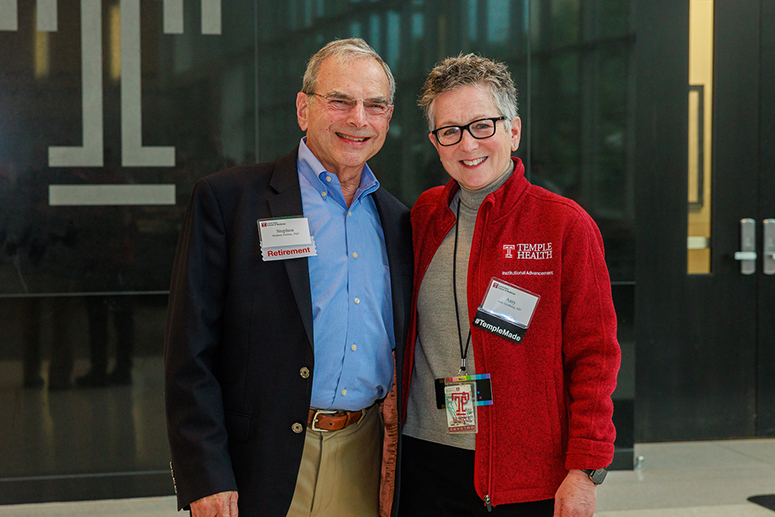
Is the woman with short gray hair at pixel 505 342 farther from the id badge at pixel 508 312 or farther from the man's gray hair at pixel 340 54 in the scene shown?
the man's gray hair at pixel 340 54

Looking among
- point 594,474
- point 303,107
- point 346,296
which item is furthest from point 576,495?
point 303,107

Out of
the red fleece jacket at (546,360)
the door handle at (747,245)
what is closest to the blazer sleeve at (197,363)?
the red fleece jacket at (546,360)

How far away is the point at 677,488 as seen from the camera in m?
3.51

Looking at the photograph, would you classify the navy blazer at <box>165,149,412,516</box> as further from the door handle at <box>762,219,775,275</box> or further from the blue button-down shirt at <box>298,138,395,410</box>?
the door handle at <box>762,219,775,275</box>

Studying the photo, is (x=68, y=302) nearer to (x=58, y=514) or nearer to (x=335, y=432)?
(x=58, y=514)

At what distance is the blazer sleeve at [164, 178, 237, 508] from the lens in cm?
155

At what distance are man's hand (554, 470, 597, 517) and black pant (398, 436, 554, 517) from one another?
0.07 m

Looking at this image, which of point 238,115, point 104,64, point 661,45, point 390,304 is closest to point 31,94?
point 104,64

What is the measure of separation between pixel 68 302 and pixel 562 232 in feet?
8.90

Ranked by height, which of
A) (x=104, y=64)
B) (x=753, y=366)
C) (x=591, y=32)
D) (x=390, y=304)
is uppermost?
(x=591, y=32)

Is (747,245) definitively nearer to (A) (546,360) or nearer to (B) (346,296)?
(A) (546,360)

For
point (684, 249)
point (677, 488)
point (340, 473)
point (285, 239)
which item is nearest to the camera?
point (285, 239)

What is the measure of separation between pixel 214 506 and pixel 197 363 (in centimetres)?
35

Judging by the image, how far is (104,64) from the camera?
10.8 ft
